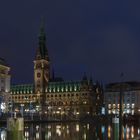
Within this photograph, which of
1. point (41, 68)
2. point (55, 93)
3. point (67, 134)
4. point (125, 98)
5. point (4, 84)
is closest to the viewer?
point (67, 134)

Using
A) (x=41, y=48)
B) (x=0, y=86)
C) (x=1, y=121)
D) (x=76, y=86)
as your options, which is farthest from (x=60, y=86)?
(x=1, y=121)

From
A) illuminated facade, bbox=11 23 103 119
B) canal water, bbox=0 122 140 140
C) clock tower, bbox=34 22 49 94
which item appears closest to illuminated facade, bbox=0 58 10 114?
canal water, bbox=0 122 140 140

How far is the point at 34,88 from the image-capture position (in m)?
170

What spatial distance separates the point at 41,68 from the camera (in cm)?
17150

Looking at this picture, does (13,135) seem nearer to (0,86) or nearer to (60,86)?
(0,86)

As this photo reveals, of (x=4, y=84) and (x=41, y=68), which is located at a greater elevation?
(x=41, y=68)

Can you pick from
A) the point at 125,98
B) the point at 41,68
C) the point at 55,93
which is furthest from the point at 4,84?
the point at 125,98

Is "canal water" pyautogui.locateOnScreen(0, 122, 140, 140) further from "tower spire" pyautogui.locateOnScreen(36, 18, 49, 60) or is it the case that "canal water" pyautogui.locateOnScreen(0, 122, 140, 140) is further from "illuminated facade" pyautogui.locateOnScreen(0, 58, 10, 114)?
"tower spire" pyautogui.locateOnScreen(36, 18, 49, 60)

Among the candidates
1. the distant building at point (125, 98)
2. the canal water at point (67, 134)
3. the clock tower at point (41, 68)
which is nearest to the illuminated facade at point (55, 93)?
the clock tower at point (41, 68)

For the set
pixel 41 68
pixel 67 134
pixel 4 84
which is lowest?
pixel 67 134

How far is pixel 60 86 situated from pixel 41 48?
20.6 meters

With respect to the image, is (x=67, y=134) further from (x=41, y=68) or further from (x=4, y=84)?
(x=41, y=68)

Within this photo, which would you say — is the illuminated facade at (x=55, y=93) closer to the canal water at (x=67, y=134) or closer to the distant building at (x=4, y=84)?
the distant building at (x=4, y=84)

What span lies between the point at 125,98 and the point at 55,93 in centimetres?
2836
